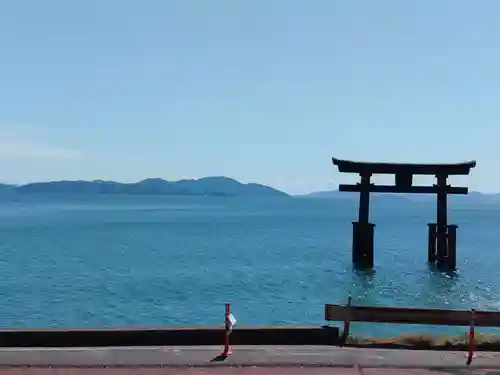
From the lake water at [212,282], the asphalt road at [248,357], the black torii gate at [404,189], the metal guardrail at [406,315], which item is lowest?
the lake water at [212,282]

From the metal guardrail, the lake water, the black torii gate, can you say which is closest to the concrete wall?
the metal guardrail

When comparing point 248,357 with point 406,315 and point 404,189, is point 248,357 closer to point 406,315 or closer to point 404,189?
point 406,315

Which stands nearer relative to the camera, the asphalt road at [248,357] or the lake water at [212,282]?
the asphalt road at [248,357]

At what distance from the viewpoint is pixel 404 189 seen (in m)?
37.7

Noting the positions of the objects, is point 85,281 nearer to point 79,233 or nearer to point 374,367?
point 374,367

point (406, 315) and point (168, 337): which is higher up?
point (406, 315)

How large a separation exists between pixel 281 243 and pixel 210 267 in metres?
24.3

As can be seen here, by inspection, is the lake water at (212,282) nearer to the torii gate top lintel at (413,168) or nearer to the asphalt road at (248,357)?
the torii gate top lintel at (413,168)

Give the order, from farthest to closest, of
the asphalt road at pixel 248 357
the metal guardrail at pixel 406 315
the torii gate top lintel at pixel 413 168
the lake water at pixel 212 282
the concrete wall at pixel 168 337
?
the torii gate top lintel at pixel 413 168, the lake water at pixel 212 282, the metal guardrail at pixel 406 315, the concrete wall at pixel 168 337, the asphalt road at pixel 248 357

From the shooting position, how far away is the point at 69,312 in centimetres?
2828

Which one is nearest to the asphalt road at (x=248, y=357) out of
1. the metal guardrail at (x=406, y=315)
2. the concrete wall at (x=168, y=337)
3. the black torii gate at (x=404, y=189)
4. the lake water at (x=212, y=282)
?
the concrete wall at (x=168, y=337)

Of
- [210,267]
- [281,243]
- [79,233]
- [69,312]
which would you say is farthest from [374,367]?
[79,233]

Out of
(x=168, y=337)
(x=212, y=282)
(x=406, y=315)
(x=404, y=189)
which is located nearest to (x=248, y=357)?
(x=168, y=337)

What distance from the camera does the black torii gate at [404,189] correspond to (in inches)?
1462
